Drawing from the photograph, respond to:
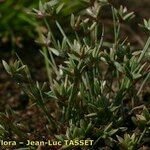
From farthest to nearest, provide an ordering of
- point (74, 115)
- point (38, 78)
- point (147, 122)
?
point (38, 78) → point (74, 115) → point (147, 122)

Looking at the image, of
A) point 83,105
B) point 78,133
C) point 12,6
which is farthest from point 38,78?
point 78,133

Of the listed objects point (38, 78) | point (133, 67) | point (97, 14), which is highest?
point (97, 14)

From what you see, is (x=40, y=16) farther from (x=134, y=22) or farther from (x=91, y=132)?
(x=134, y=22)

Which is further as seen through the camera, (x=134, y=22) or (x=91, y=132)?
(x=134, y=22)

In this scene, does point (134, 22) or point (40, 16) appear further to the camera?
point (134, 22)

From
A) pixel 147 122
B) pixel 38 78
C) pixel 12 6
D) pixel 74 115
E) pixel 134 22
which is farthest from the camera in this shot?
pixel 134 22

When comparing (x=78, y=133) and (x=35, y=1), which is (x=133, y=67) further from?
(x=35, y=1)

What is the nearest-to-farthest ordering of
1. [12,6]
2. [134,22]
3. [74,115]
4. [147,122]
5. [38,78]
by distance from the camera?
[147,122] → [74,115] → [38,78] → [12,6] → [134,22]

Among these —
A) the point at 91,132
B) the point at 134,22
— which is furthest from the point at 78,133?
the point at 134,22

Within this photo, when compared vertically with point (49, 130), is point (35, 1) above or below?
above
